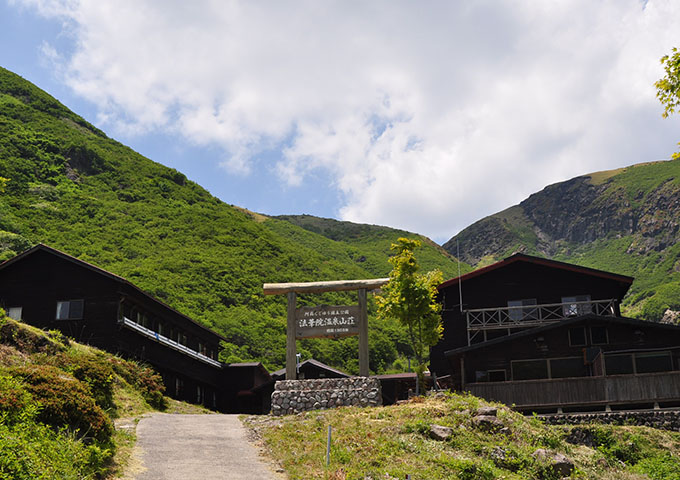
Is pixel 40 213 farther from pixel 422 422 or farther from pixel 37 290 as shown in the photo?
pixel 422 422

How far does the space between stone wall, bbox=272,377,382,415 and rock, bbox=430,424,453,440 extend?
694 cm

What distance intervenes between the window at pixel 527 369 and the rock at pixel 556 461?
12.8 meters

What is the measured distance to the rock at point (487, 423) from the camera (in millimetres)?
22188

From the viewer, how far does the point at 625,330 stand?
31.9 meters

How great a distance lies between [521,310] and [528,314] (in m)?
0.74

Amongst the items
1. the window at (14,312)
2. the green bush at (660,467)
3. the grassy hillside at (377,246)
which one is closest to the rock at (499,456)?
the green bush at (660,467)

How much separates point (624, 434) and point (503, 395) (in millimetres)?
5462

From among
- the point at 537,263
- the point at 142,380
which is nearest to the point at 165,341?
the point at 142,380

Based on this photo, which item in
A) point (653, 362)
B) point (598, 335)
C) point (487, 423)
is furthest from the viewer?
point (598, 335)

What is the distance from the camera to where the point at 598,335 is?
32.4 meters

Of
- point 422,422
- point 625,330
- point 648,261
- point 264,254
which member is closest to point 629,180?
point 648,261

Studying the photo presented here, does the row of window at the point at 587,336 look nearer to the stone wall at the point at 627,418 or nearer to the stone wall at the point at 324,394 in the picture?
the stone wall at the point at 627,418

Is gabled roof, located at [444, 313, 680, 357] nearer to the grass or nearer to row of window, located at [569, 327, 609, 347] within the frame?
row of window, located at [569, 327, 609, 347]

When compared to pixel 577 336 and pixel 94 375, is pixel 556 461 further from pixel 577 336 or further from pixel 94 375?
pixel 94 375
